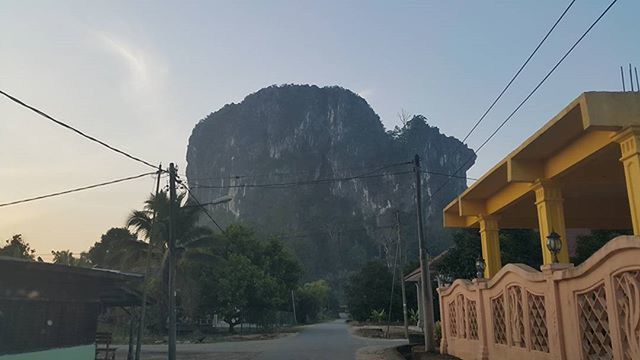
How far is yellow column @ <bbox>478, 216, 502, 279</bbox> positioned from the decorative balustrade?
99.6 inches

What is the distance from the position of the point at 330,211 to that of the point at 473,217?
118 m

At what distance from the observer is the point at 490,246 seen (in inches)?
696

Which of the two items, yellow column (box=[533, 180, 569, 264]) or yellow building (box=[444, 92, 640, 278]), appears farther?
yellow column (box=[533, 180, 569, 264])

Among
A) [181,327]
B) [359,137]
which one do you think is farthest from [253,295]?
[359,137]

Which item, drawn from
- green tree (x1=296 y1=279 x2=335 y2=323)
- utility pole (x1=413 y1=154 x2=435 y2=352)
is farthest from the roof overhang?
green tree (x1=296 y1=279 x2=335 y2=323)

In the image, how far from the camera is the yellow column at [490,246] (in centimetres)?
1761

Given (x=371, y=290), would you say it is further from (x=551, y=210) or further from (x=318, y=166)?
(x=318, y=166)

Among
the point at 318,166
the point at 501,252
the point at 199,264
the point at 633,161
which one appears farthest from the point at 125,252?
the point at 318,166

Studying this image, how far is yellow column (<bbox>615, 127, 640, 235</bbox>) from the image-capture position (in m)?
8.80

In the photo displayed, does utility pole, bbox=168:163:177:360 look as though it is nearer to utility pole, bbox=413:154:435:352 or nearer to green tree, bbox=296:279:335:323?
utility pole, bbox=413:154:435:352

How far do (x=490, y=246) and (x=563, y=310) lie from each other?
27.8ft

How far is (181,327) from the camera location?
40.5 meters

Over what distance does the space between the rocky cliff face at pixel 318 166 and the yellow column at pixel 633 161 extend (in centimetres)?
10044

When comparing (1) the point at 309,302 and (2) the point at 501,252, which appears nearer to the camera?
(2) the point at 501,252
